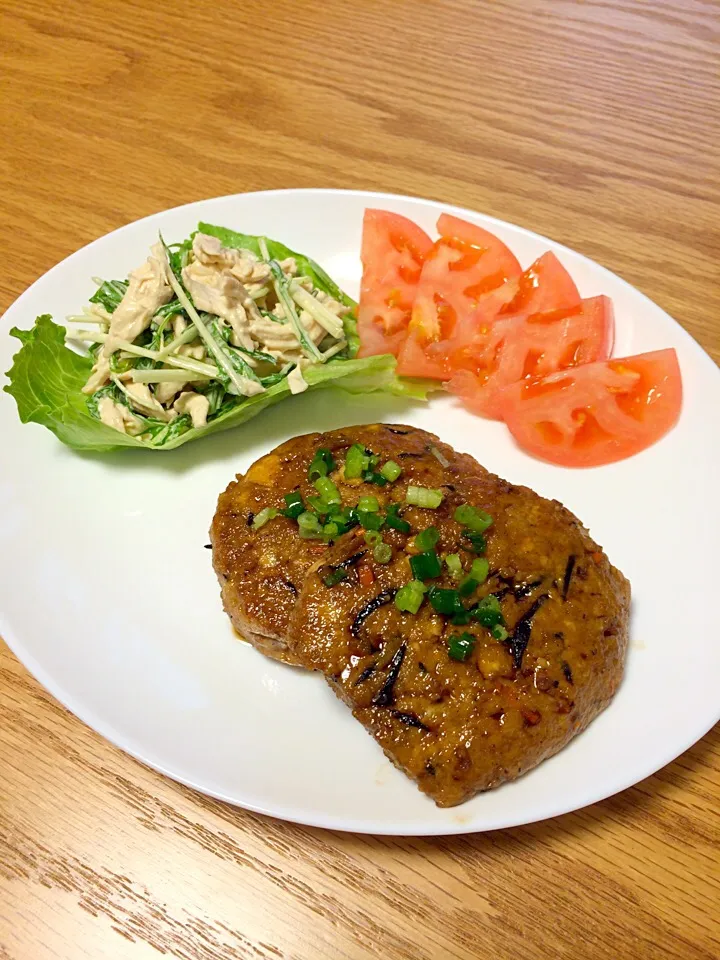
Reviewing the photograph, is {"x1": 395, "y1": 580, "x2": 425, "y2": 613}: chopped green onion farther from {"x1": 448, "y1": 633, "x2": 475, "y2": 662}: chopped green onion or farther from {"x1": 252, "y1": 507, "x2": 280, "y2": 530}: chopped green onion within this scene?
{"x1": 252, "y1": 507, "x2": 280, "y2": 530}: chopped green onion

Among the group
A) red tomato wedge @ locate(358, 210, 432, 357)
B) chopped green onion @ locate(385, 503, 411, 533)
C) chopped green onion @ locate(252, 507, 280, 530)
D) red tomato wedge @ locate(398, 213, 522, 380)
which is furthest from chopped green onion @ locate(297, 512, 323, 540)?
red tomato wedge @ locate(358, 210, 432, 357)

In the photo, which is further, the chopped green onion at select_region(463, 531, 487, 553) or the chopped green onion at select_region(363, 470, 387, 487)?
the chopped green onion at select_region(363, 470, 387, 487)

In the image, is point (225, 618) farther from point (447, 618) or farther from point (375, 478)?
point (447, 618)

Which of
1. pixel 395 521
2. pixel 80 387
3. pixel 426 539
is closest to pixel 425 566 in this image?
pixel 426 539

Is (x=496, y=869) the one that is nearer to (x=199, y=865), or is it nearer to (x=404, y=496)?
(x=199, y=865)

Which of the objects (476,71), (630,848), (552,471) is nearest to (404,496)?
(552,471)

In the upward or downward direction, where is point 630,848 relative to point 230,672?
upward
